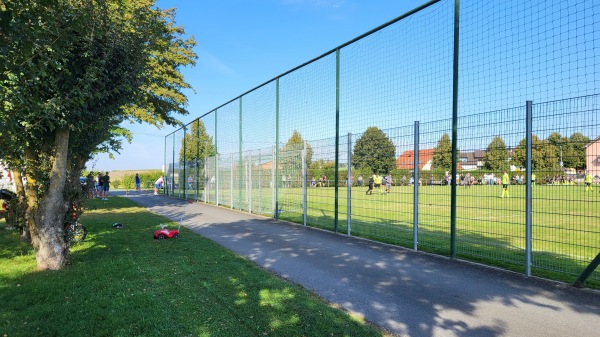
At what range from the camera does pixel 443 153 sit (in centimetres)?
733

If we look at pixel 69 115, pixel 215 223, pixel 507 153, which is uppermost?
pixel 69 115

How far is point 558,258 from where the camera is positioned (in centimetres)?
651

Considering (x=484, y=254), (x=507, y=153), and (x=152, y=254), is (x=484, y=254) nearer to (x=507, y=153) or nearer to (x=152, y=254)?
(x=507, y=153)

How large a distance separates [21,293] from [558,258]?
26.0 feet

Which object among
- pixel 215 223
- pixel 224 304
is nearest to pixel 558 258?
pixel 224 304

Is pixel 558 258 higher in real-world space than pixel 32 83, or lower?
lower

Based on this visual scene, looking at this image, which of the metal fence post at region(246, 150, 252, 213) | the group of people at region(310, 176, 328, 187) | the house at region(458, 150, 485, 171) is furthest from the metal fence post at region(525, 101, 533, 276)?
the metal fence post at region(246, 150, 252, 213)

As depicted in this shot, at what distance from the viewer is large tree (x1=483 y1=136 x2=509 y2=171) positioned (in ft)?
20.9

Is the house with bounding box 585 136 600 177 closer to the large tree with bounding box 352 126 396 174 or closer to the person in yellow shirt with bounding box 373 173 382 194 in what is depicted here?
the large tree with bounding box 352 126 396 174

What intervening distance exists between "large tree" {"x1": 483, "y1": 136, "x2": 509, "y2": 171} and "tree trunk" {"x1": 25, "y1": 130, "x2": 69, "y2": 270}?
6913mm

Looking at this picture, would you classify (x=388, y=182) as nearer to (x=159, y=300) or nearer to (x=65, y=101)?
(x=159, y=300)

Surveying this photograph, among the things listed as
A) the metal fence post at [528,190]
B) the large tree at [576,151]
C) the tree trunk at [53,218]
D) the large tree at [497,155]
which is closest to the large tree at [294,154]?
the large tree at [497,155]

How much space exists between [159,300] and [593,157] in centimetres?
584

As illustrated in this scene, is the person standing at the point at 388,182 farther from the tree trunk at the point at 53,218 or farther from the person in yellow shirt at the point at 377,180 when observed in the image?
the tree trunk at the point at 53,218
